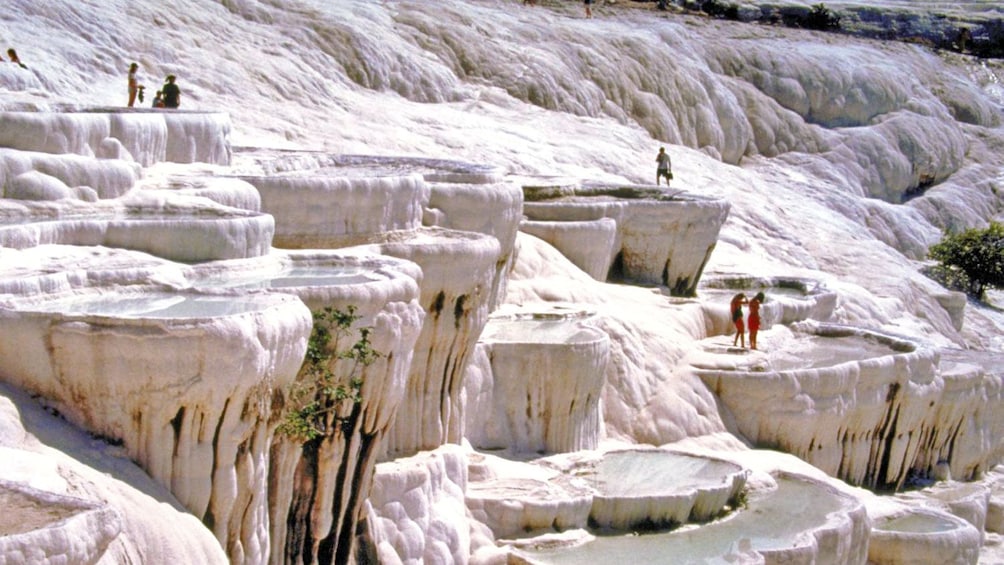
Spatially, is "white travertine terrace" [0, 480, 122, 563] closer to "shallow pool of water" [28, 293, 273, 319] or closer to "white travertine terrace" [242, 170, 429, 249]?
"shallow pool of water" [28, 293, 273, 319]

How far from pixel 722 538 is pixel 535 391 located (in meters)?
2.28

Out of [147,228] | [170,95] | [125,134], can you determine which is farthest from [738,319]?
[147,228]

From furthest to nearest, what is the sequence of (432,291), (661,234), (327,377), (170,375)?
1. (661,234)
2. (432,291)
3. (327,377)
4. (170,375)

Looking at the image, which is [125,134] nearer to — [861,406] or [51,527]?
[51,527]

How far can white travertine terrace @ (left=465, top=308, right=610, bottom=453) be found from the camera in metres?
14.3

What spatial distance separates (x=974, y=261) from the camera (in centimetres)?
2884

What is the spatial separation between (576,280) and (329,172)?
13.5ft

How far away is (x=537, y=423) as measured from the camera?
14531 mm

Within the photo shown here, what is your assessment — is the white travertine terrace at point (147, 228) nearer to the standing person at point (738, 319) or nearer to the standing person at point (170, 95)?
the standing person at point (170, 95)

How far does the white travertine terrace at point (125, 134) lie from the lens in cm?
1105

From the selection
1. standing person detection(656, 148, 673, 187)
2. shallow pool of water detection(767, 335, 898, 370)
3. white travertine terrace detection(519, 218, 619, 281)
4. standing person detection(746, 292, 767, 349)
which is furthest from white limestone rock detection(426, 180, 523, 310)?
standing person detection(656, 148, 673, 187)

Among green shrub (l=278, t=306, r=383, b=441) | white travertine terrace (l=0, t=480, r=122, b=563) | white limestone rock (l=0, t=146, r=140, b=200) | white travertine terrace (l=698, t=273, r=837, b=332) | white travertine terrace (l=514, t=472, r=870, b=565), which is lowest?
white travertine terrace (l=514, t=472, r=870, b=565)

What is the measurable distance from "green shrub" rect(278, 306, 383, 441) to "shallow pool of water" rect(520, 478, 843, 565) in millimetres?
2913

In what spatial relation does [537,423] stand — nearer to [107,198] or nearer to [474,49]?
[107,198]
